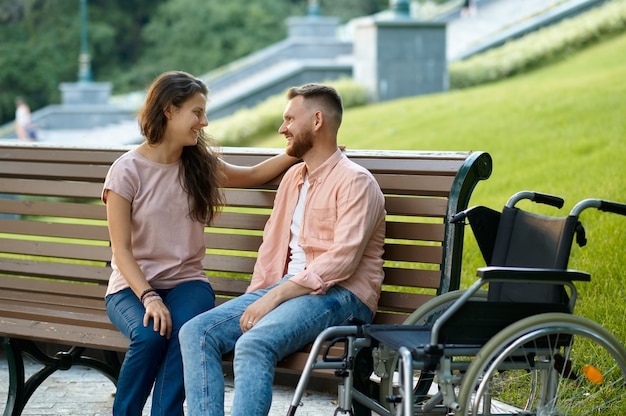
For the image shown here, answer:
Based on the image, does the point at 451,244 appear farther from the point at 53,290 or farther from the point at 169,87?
the point at 53,290

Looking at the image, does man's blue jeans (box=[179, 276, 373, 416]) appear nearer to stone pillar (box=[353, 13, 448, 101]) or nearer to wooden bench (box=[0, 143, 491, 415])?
wooden bench (box=[0, 143, 491, 415])

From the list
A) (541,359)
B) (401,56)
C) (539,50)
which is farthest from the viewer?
(539,50)

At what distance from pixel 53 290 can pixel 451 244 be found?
6.60 feet

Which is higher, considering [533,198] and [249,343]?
[533,198]

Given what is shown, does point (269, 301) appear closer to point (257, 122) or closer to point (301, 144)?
point (301, 144)

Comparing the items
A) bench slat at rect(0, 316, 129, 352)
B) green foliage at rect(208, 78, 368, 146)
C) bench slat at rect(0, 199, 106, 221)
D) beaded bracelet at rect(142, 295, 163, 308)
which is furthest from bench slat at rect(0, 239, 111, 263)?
green foliage at rect(208, 78, 368, 146)

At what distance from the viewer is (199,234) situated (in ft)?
13.8

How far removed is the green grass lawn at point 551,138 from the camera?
5.76 metres

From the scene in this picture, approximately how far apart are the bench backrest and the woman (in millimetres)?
286

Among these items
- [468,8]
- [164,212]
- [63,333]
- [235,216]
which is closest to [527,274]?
[164,212]

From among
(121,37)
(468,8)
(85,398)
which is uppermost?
(121,37)

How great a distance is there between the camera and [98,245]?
4.72 meters

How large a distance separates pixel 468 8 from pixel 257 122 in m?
11.9

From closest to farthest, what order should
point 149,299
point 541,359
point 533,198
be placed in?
point 541,359
point 533,198
point 149,299
